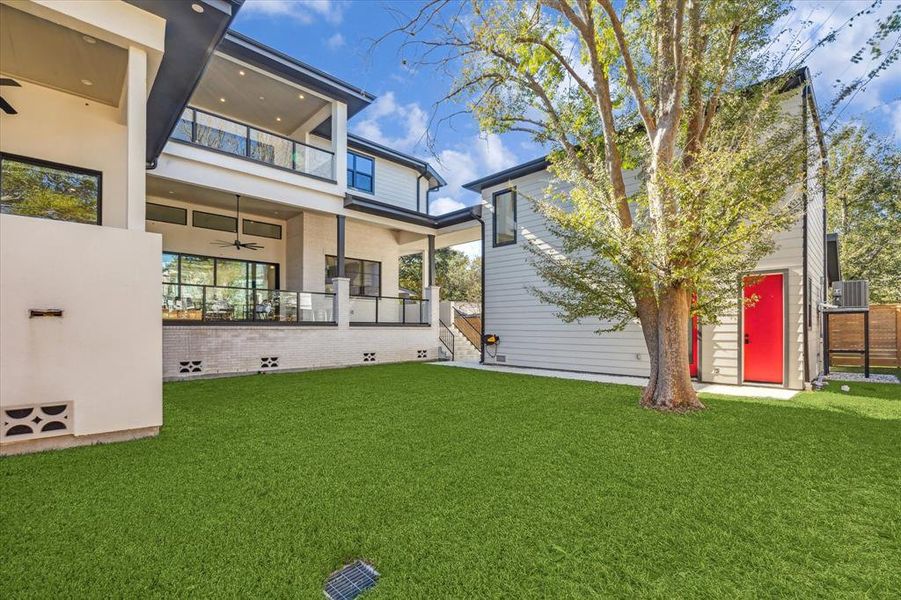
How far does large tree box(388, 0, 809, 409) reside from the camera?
4961 mm

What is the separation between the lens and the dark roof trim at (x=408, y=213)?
11.1 metres

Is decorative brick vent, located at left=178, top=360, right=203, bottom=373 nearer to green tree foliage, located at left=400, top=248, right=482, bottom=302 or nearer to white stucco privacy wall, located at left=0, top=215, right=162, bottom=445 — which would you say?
white stucco privacy wall, located at left=0, top=215, right=162, bottom=445

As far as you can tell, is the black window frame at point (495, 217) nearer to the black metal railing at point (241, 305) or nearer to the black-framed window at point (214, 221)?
the black metal railing at point (241, 305)

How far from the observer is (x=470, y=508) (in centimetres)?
265

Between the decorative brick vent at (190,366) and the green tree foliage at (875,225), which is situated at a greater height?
the green tree foliage at (875,225)

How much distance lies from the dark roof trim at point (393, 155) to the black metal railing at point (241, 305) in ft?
18.3

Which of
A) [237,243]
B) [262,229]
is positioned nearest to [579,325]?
[237,243]

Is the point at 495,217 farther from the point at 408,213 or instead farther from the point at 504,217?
the point at 408,213

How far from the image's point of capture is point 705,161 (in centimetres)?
508

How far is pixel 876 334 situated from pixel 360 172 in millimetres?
15627

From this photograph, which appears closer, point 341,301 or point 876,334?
point 341,301

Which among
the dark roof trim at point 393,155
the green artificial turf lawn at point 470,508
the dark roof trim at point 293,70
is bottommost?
the green artificial turf lawn at point 470,508

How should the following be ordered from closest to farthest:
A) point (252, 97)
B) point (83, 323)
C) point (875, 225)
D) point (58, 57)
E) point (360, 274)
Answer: point (83, 323) → point (58, 57) → point (252, 97) → point (360, 274) → point (875, 225)

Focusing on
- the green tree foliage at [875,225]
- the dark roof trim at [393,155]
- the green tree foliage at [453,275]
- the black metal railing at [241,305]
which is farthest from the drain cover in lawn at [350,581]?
the green tree foliage at [453,275]
